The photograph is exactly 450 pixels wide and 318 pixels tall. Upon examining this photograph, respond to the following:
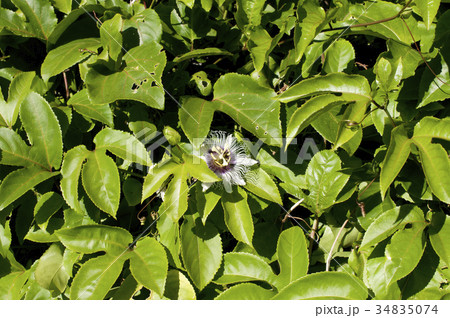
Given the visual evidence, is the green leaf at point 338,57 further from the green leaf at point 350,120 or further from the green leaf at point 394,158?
the green leaf at point 394,158

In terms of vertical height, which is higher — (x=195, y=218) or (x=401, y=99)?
(x=401, y=99)

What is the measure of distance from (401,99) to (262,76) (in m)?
0.38

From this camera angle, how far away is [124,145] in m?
1.08

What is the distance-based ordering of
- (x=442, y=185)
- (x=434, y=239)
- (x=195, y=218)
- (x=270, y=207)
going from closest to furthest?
(x=442, y=185), (x=434, y=239), (x=195, y=218), (x=270, y=207)

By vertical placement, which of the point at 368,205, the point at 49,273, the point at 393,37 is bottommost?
the point at 49,273

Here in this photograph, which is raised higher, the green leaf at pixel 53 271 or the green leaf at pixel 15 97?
the green leaf at pixel 15 97

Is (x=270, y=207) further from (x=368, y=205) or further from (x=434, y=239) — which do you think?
(x=434, y=239)

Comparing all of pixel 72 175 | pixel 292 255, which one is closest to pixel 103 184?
pixel 72 175

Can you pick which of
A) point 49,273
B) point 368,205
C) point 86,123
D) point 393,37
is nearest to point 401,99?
point 393,37

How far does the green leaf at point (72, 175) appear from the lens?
104cm

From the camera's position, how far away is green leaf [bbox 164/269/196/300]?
3.73ft

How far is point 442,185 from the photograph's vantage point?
2.77 feet

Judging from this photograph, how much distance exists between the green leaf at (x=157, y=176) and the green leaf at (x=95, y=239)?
19 cm

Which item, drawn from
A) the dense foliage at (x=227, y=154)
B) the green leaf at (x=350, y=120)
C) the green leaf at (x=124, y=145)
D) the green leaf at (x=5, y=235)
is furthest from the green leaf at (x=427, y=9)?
the green leaf at (x=5, y=235)
